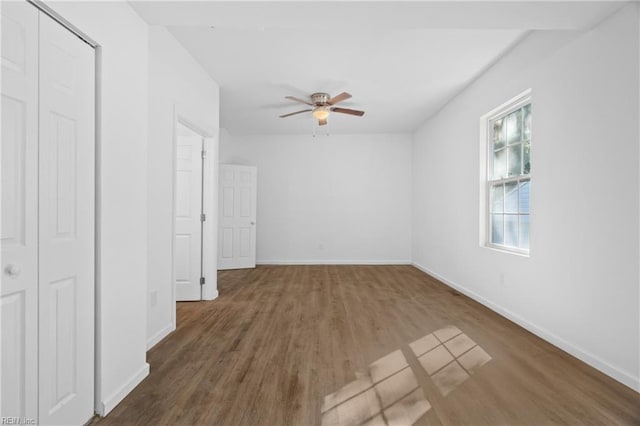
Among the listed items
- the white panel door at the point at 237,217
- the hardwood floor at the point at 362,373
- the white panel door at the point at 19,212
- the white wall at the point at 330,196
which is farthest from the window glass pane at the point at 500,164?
the white panel door at the point at 237,217

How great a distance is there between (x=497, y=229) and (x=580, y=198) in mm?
1430

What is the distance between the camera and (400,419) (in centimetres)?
182

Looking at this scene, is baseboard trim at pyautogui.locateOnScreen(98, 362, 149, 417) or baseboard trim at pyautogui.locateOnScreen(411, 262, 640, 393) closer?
baseboard trim at pyautogui.locateOnScreen(98, 362, 149, 417)

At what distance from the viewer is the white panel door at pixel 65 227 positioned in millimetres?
1503

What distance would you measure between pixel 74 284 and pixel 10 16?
1.20 m

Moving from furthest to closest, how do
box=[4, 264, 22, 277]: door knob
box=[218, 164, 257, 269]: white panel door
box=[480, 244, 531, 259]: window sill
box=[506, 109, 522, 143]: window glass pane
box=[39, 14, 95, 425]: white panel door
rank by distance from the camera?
1. box=[218, 164, 257, 269]: white panel door
2. box=[506, 109, 522, 143]: window glass pane
3. box=[480, 244, 531, 259]: window sill
4. box=[39, 14, 95, 425]: white panel door
5. box=[4, 264, 22, 277]: door knob

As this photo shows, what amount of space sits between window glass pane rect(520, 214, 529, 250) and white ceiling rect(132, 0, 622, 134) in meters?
1.74

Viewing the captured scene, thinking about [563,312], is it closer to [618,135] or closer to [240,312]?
[618,135]

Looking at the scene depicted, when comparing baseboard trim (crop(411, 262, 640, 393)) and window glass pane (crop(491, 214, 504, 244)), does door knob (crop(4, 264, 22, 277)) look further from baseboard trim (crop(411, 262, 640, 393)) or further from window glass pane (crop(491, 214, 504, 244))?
window glass pane (crop(491, 214, 504, 244))

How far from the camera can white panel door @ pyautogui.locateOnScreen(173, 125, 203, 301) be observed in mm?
4145

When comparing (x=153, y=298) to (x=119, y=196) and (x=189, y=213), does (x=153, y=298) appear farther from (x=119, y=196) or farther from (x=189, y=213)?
(x=189, y=213)

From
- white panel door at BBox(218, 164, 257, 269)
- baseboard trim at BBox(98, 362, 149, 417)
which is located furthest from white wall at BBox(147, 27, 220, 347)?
white panel door at BBox(218, 164, 257, 269)

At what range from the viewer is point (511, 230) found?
3684 mm

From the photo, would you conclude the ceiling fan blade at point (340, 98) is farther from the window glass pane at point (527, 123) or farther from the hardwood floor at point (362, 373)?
the hardwood floor at point (362, 373)
